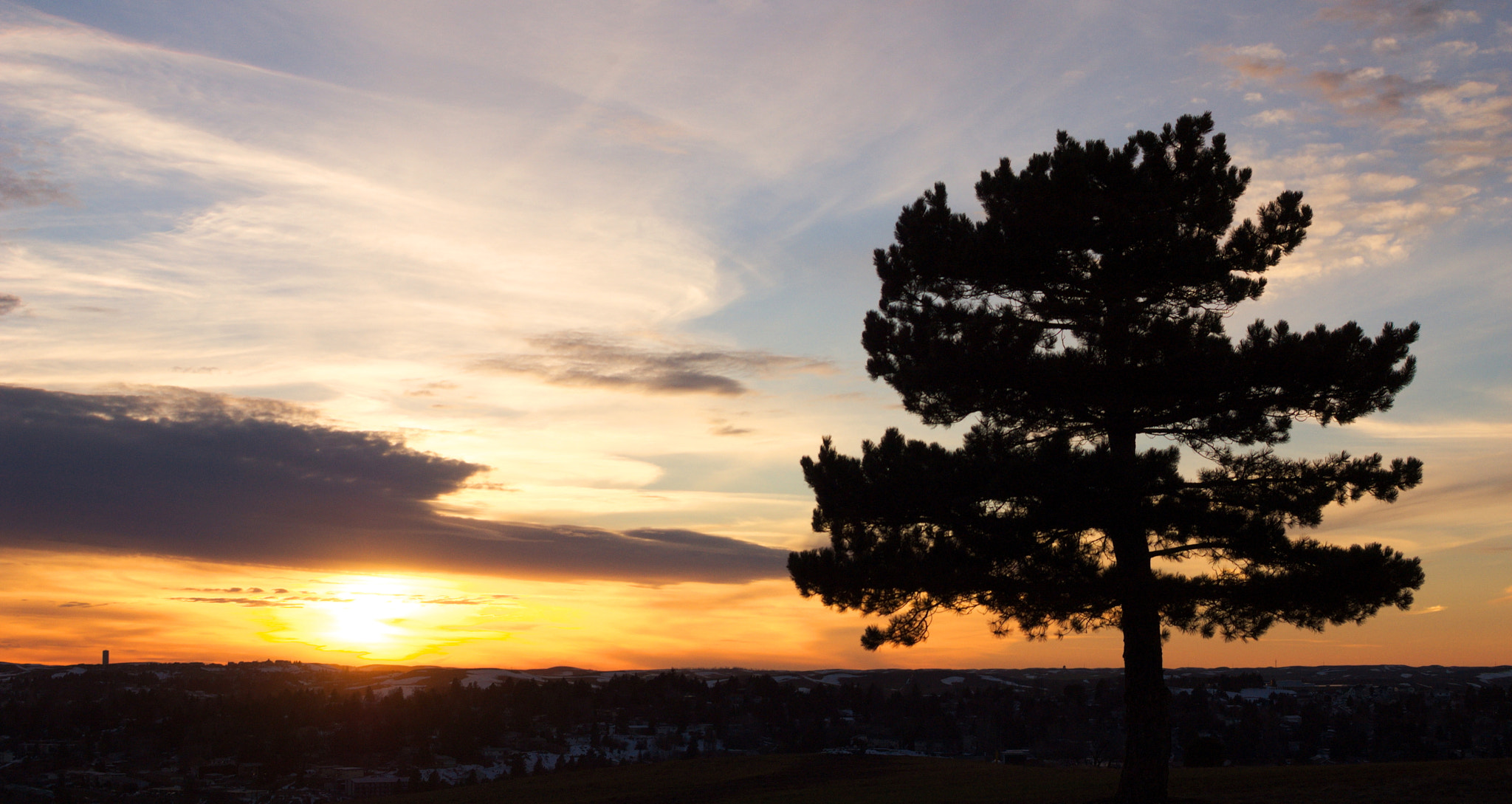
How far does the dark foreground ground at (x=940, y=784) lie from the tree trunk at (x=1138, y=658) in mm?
1452

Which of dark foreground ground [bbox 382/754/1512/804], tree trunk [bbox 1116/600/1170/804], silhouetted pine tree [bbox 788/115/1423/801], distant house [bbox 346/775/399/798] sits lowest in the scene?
distant house [bbox 346/775/399/798]

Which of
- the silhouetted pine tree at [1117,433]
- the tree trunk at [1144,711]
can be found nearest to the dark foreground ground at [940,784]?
the tree trunk at [1144,711]

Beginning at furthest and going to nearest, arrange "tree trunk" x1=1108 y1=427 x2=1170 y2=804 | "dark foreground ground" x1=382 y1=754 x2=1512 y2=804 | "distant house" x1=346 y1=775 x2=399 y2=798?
"distant house" x1=346 y1=775 x2=399 y2=798 → "dark foreground ground" x1=382 y1=754 x2=1512 y2=804 → "tree trunk" x1=1108 y1=427 x2=1170 y2=804

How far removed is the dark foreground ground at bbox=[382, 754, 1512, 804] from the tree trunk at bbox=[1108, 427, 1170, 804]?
1452 millimetres

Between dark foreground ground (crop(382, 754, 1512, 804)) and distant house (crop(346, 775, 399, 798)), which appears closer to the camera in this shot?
dark foreground ground (crop(382, 754, 1512, 804))

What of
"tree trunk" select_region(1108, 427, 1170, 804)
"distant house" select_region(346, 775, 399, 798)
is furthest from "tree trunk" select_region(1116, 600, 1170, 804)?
"distant house" select_region(346, 775, 399, 798)

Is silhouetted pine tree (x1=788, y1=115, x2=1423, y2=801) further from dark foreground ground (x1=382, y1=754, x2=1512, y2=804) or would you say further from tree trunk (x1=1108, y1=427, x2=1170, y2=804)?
dark foreground ground (x1=382, y1=754, x2=1512, y2=804)

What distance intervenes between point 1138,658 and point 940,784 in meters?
18.3

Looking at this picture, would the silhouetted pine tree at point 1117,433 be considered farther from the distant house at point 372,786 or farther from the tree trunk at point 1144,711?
the distant house at point 372,786

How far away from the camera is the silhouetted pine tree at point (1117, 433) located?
1655cm

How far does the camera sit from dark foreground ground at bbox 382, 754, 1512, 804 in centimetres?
2039

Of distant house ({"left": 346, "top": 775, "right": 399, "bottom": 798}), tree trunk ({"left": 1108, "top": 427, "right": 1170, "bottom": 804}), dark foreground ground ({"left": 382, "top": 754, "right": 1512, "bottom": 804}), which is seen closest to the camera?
tree trunk ({"left": 1108, "top": 427, "right": 1170, "bottom": 804})

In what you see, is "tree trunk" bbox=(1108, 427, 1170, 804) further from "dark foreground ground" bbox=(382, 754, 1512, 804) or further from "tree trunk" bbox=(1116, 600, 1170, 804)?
"dark foreground ground" bbox=(382, 754, 1512, 804)

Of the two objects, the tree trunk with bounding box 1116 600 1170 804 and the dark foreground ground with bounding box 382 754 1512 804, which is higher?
the tree trunk with bounding box 1116 600 1170 804
